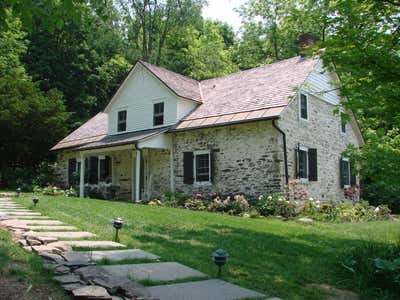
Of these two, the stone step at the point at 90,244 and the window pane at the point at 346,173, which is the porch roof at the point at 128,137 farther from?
the stone step at the point at 90,244

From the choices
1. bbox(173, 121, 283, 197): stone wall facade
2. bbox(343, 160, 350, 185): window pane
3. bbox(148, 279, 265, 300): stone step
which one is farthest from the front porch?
bbox(148, 279, 265, 300): stone step

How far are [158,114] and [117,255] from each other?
12831 millimetres

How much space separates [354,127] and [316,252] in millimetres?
15037

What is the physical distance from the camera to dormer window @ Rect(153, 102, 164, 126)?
17.1 m

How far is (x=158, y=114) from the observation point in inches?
679

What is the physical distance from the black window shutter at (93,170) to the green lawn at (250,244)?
9442 mm

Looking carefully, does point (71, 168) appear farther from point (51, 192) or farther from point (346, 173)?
point (346, 173)

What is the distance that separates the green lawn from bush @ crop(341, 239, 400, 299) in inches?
5.4

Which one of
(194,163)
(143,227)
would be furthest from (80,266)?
(194,163)

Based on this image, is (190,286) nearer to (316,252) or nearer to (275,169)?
(316,252)

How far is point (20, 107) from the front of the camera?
20094 millimetres

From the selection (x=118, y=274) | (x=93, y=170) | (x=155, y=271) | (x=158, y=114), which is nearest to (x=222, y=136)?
(x=158, y=114)

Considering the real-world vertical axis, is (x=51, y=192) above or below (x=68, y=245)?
above

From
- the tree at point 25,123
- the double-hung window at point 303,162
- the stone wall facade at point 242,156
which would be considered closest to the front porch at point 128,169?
the stone wall facade at point 242,156
